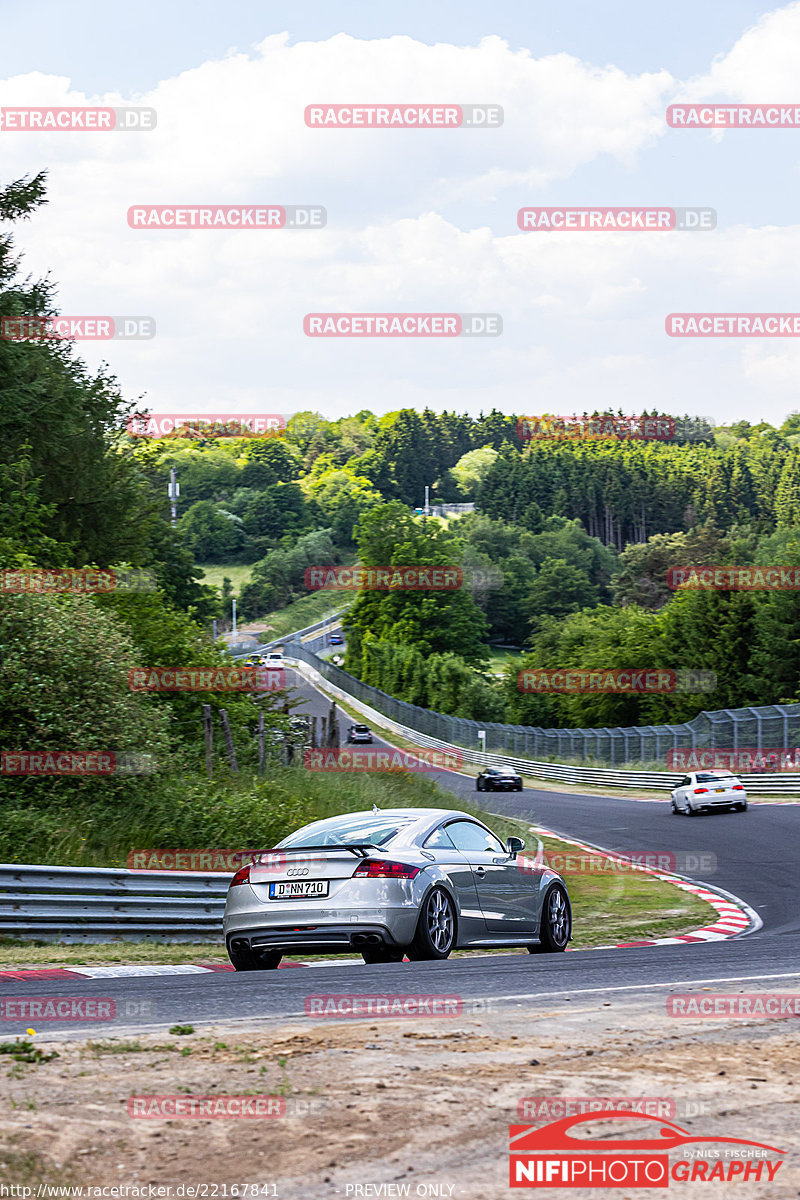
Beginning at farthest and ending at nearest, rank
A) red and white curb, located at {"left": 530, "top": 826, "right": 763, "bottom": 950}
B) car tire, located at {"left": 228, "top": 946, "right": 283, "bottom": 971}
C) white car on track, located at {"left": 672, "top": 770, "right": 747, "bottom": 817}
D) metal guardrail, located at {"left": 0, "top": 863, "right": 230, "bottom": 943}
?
white car on track, located at {"left": 672, "top": 770, "right": 747, "bottom": 817}
red and white curb, located at {"left": 530, "top": 826, "right": 763, "bottom": 950}
metal guardrail, located at {"left": 0, "top": 863, "right": 230, "bottom": 943}
car tire, located at {"left": 228, "top": 946, "right": 283, "bottom": 971}

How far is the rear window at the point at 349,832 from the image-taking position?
411 inches

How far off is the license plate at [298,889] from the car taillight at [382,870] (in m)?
0.29

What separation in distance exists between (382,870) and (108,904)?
416 cm

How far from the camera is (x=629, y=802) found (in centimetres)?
4525

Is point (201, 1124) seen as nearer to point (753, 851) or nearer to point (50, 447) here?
point (753, 851)

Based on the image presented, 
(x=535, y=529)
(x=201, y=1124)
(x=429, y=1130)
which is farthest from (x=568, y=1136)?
(x=535, y=529)

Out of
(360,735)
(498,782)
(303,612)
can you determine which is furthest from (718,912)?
(303,612)

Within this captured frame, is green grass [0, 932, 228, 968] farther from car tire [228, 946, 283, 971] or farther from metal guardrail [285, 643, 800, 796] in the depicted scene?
metal guardrail [285, 643, 800, 796]

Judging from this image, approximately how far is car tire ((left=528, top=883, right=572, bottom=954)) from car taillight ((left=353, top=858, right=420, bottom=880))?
8.06 feet

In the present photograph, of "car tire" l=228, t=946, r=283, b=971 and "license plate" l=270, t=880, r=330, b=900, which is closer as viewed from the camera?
"license plate" l=270, t=880, r=330, b=900

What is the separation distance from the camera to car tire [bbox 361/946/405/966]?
9.81m

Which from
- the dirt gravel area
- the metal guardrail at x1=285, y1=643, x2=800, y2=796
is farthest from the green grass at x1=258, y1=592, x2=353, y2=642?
the dirt gravel area

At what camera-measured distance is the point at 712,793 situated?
3553 cm

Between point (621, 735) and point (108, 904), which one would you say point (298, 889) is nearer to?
point (108, 904)
